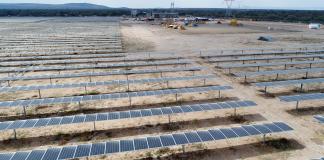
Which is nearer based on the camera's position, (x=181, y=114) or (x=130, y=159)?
(x=130, y=159)

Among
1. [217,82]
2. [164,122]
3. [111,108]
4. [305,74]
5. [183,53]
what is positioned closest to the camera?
[164,122]

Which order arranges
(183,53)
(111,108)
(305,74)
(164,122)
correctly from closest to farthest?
(164,122) < (111,108) < (305,74) < (183,53)

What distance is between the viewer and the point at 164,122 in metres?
16.4

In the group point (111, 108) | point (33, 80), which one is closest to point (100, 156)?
point (111, 108)

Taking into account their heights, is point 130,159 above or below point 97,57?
below

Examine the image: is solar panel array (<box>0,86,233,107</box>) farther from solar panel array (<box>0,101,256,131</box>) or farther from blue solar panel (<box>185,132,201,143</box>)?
blue solar panel (<box>185,132,201,143</box>)

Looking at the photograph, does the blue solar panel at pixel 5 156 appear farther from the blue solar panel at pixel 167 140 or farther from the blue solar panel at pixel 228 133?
the blue solar panel at pixel 228 133

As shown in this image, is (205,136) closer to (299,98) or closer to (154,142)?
(154,142)

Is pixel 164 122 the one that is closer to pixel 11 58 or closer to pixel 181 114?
pixel 181 114

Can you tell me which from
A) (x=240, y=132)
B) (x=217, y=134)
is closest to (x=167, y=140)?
(x=217, y=134)

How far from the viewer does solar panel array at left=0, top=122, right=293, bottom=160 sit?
1176 cm

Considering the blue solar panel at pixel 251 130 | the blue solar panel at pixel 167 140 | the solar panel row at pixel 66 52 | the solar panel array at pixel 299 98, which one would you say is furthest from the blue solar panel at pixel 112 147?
the solar panel row at pixel 66 52

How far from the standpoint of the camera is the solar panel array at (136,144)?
11758mm

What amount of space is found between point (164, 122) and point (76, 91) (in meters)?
9.46
